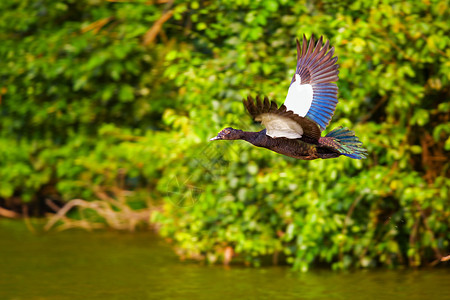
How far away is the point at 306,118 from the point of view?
4277 mm

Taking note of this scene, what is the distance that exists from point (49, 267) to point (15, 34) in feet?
11.8

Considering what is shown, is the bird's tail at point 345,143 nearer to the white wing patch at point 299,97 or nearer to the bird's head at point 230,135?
the white wing patch at point 299,97

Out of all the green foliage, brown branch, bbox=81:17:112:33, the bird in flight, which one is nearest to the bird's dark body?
the bird in flight

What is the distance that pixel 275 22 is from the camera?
8086mm

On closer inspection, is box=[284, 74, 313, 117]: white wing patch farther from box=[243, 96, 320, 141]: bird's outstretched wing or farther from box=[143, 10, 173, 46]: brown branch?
box=[143, 10, 173, 46]: brown branch

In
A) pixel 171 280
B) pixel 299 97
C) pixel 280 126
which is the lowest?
pixel 171 280

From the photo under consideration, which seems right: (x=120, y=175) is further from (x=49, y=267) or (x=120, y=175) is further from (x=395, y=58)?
(x=395, y=58)

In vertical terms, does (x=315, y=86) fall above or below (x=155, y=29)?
below

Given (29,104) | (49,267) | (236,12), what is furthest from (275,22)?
(29,104)

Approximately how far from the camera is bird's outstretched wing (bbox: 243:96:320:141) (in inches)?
164

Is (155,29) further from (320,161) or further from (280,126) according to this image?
(280,126)

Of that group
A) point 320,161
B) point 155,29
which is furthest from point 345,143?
point 155,29

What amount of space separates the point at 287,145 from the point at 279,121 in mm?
240

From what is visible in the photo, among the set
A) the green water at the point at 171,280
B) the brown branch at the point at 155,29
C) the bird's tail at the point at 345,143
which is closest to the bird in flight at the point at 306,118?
the bird's tail at the point at 345,143
